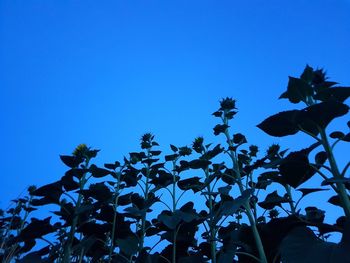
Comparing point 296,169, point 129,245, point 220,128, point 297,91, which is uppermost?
point 220,128

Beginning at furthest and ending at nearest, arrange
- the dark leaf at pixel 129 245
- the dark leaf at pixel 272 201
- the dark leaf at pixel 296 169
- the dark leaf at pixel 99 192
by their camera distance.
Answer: the dark leaf at pixel 99 192
the dark leaf at pixel 129 245
the dark leaf at pixel 272 201
the dark leaf at pixel 296 169

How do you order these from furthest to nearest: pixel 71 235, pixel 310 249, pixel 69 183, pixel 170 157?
pixel 170 157 < pixel 69 183 < pixel 71 235 < pixel 310 249

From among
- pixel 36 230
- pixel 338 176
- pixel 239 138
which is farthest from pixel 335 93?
pixel 36 230

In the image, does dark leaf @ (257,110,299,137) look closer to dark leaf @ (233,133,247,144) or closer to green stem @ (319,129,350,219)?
green stem @ (319,129,350,219)

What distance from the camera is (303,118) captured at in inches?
74.0

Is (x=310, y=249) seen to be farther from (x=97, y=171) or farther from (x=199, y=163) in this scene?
(x=97, y=171)

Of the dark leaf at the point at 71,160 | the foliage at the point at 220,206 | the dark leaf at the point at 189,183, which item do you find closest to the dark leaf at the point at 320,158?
the foliage at the point at 220,206

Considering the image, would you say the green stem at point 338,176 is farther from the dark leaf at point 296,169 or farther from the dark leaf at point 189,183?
the dark leaf at point 189,183

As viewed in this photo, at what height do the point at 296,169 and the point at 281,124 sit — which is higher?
the point at 281,124

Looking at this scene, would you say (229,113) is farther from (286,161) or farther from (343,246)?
(343,246)

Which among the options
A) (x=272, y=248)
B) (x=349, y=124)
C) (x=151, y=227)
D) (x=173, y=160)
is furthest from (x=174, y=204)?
(x=349, y=124)

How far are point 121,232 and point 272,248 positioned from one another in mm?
1624


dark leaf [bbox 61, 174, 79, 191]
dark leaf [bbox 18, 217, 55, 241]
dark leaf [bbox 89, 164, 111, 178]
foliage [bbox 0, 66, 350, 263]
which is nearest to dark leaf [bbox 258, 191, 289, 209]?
foliage [bbox 0, 66, 350, 263]

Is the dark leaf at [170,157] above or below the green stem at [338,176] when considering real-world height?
above
